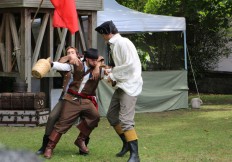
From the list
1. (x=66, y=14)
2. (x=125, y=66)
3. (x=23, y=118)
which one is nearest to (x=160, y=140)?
(x=125, y=66)

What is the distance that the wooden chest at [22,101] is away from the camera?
11.0 meters

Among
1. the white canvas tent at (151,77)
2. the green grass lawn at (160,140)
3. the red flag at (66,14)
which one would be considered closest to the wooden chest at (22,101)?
the green grass lawn at (160,140)

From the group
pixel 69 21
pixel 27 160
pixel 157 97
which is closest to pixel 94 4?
pixel 69 21

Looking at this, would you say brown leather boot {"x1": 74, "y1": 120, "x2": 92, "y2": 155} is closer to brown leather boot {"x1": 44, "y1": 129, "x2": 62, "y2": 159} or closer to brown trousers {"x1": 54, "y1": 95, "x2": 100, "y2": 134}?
brown trousers {"x1": 54, "y1": 95, "x2": 100, "y2": 134}

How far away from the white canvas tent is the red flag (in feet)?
8.46

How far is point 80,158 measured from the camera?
22.5ft

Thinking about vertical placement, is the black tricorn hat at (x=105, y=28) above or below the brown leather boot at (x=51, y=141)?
above

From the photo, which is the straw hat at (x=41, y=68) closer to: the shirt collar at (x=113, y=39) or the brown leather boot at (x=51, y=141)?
the shirt collar at (x=113, y=39)

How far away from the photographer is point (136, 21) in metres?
13.6

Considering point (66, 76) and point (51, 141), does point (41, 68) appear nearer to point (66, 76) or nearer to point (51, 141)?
point (66, 76)

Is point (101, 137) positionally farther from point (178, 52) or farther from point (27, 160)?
point (178, 52)

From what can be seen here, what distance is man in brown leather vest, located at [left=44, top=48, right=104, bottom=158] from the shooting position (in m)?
6.84

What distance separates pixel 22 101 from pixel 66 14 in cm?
209

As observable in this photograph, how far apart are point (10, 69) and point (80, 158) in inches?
234
